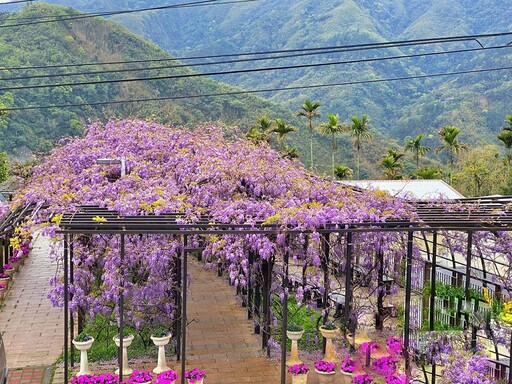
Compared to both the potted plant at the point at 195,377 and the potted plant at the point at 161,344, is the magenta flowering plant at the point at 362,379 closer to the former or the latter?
the potted plant at the point at 195,377

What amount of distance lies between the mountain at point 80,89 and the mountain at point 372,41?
38.4 ft

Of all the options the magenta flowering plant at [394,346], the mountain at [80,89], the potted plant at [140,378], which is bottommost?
the potted plant at [140,378]

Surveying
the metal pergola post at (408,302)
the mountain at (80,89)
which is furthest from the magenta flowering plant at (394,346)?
the mountain at (80,89)

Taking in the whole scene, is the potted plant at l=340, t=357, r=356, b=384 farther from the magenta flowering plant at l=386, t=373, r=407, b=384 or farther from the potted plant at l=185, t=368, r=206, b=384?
the potted plant at l=185, t=368, r=206, b=384

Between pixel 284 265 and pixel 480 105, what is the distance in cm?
4624

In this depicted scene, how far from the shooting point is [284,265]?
20.5 ft

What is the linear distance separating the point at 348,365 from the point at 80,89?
32563mm

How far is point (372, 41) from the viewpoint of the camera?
6500cm

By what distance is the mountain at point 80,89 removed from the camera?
1265 inches

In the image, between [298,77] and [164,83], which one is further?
[298,77]

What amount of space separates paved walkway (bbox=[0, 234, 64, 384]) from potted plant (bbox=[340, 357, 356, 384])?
387 centimetres

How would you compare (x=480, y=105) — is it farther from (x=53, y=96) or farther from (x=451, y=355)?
(x=451, y=355)

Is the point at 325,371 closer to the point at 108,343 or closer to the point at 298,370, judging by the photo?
the point at 298,370

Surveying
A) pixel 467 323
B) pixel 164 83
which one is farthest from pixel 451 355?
pixel 164 83
